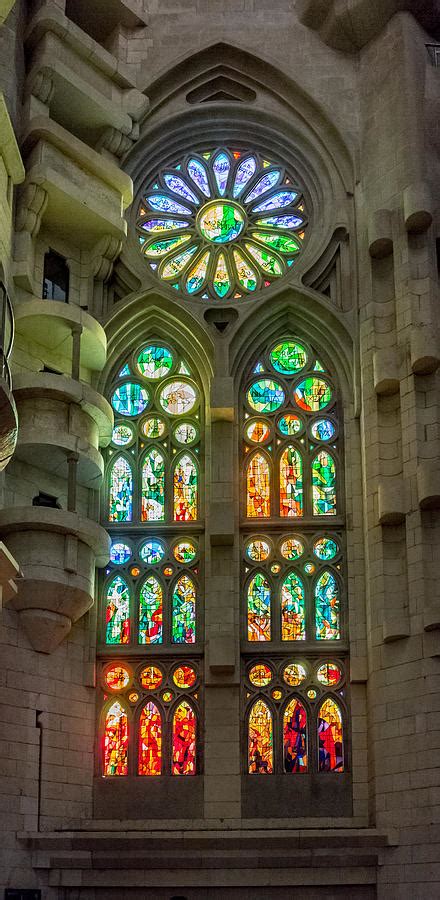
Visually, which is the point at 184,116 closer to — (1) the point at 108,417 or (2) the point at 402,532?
(1) the point at 108,417

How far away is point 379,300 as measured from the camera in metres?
21.5

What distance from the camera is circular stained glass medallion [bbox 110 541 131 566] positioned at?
70.6 ft

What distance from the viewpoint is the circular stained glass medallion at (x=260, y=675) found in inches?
816

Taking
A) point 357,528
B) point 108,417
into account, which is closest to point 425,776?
point 357,528

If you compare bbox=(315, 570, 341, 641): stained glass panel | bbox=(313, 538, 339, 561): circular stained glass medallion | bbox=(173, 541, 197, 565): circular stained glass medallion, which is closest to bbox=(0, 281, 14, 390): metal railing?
bbox=(173, 541, 197, 565): circular stained glass medallion

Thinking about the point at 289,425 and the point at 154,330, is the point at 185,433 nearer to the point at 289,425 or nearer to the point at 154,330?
the point at 289,425

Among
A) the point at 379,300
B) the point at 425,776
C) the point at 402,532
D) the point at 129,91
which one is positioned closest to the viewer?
the point at 425,776

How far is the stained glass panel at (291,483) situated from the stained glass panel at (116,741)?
3.57m

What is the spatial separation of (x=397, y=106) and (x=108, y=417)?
615cm

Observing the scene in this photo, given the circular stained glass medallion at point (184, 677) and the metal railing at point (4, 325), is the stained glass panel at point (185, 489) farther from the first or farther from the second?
the metal railing at point (4, 325)

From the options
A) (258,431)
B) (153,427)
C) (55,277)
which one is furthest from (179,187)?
(258,431)

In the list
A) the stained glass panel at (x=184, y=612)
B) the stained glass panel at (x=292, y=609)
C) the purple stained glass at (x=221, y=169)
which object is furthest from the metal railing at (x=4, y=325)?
the purple stained glass at (x=221, y=169)

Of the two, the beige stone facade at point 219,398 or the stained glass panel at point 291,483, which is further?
the stained glass panel at point 291,483

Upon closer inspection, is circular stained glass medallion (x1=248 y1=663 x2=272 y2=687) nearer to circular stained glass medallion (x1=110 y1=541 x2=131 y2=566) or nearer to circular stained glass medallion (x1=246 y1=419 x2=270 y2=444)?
circular stained glass medallion (x1=110 y1=541 x2=131 y2=566)
